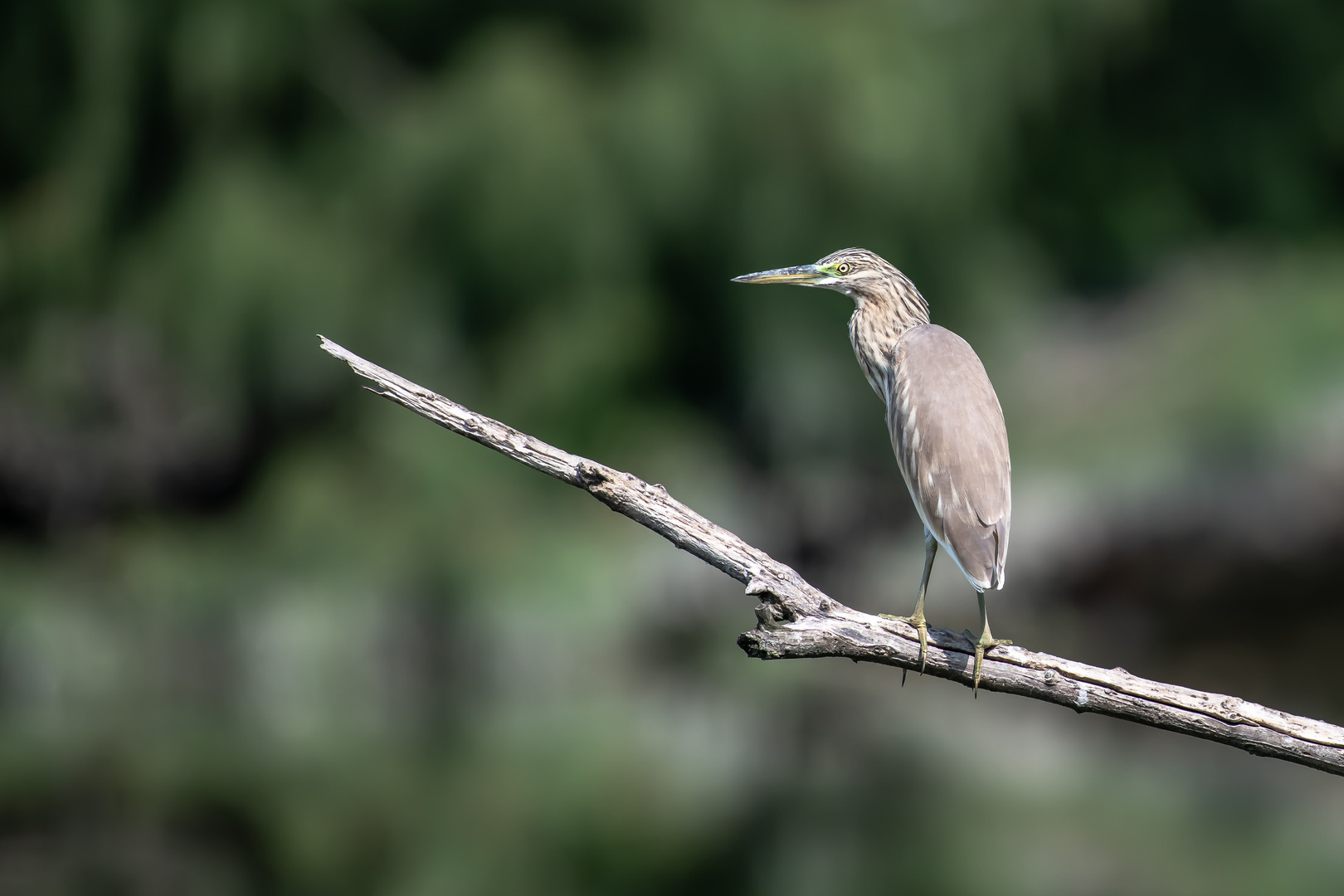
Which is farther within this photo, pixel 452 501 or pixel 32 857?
pixel 452 501

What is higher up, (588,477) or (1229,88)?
(1229,88)

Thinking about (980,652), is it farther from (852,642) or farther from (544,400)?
(544,400)

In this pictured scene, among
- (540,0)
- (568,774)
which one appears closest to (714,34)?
(540,0)

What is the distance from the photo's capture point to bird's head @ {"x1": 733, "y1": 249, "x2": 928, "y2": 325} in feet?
7.97

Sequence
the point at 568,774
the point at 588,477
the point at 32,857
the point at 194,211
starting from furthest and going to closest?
Result: the point at 194,211 → the point at 568,774 → the point at 32,857 → the point at 588,477

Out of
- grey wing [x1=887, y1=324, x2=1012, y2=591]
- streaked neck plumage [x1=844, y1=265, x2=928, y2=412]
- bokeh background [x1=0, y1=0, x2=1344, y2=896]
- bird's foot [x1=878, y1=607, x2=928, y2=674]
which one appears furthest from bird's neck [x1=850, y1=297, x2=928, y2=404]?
bokeh background [x1=0, y1=0, x2=1344, y2=896]

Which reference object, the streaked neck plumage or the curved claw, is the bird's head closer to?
the streaked neck plumage

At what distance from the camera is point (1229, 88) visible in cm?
795

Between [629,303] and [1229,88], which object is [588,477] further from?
[1229,88]

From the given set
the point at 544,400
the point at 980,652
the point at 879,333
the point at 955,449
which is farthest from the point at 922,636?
the point at 544,400

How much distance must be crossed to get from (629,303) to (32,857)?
3.30 metres

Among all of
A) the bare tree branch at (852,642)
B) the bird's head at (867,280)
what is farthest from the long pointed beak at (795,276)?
the bare tree branch at (852,642)

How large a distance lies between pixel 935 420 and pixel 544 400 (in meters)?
3.93

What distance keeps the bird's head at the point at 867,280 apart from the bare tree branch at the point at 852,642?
0.80 meters
